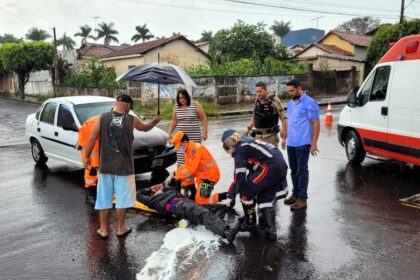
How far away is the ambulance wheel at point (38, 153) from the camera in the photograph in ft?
31.6

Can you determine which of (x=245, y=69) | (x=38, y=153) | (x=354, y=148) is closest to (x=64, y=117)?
(x=38, y=153)

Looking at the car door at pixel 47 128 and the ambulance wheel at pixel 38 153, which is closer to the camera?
the car door at pixel 47 128

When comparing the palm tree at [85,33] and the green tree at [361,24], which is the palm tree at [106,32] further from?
the green tree at [361,24]

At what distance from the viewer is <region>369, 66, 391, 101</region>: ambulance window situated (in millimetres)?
8031

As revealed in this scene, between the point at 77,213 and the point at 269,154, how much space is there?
3041 mm

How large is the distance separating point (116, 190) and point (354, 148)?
5.58m

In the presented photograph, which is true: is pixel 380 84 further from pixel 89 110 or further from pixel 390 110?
pixel 89 110

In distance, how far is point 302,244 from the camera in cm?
499

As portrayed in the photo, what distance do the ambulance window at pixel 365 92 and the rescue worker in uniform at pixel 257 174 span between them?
408 centimetres

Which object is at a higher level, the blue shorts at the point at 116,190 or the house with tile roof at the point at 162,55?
the house with tile roof at the point at 162,55

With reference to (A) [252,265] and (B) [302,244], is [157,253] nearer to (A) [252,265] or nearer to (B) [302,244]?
(A) [252,265]

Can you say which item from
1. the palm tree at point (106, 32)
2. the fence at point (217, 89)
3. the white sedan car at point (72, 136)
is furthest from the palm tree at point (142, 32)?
the white sedan car at point (72, 136)

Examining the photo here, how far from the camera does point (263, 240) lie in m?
5.09

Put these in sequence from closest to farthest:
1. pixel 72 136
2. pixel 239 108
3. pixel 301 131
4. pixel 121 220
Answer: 1. pixel 121 220
2. pixel 301 131
3. pixel 72 136
4. pixel 239 108
